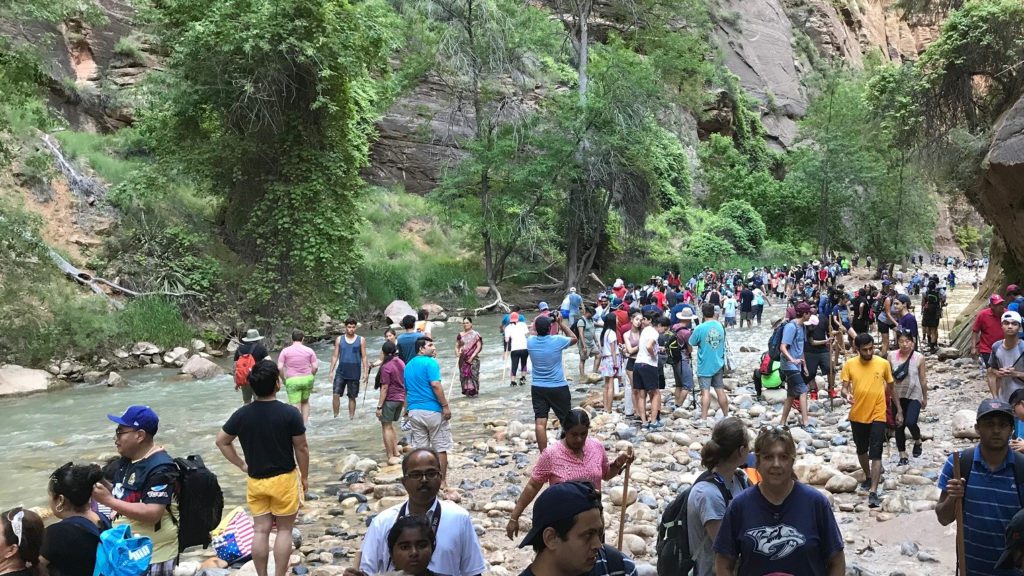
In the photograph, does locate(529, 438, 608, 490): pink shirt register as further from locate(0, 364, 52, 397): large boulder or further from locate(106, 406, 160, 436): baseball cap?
locate(0, 364, 52, 397): large boulder

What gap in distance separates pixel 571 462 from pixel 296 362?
599 centimetres

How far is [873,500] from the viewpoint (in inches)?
270

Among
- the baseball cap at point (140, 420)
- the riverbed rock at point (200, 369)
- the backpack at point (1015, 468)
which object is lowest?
the riverbed rock at point (200, 369)

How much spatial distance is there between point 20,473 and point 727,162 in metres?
47.3

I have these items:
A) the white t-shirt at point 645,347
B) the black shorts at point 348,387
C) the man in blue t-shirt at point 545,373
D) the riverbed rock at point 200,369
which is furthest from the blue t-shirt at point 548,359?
the riverbed rock at point 200,369

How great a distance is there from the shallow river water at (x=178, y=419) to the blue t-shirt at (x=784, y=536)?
6.65m

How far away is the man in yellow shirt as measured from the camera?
687 cm

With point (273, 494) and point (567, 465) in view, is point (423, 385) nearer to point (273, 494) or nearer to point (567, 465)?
point (273, 494)

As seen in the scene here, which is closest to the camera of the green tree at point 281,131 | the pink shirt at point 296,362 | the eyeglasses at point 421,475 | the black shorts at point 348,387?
the eyeglasses at point 421,475

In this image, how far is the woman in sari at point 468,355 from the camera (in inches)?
497

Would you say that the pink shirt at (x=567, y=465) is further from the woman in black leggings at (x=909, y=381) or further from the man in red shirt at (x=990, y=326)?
the man in red shirt at (x=990, y=326)

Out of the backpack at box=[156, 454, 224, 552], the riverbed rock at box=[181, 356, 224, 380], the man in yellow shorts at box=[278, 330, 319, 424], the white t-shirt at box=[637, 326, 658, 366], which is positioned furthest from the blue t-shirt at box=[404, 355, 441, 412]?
the riverbed rock at box=[181, 356, 224, 380]

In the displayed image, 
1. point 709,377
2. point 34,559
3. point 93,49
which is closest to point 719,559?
point 34,559

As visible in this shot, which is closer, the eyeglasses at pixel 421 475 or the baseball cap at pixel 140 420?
the eyeglasses at pixel 421 475
